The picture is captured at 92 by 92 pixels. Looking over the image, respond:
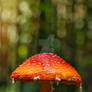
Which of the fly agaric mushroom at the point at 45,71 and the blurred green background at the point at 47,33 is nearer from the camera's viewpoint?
the fly agaric mushroom at the point at 45,71

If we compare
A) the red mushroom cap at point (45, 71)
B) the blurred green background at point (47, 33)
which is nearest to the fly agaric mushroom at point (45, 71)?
the red mushroom cap at point (45, 71)

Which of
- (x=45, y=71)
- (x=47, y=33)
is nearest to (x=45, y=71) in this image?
(x=45, y=71)

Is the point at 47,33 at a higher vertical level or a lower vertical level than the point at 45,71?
higher

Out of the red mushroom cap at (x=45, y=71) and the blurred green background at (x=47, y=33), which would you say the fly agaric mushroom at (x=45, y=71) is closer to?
the red mushroom cap at (x=45, y=71)

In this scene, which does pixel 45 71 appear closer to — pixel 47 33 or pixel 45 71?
pixel 45 71

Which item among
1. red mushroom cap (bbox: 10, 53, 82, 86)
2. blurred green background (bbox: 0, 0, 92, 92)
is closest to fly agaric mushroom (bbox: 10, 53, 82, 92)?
red mushroom cap (bbox: 10, 53, 82, 86)

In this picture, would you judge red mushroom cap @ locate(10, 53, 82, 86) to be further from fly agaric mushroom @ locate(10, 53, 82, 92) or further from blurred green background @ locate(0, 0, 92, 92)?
blurred green background @ locate(0, 0, 92, 92)

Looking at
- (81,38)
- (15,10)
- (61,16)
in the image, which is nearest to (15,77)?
(81,38)

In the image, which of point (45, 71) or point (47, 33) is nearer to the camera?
point (45, 71)
